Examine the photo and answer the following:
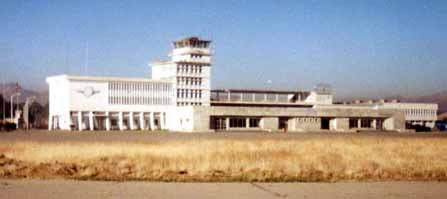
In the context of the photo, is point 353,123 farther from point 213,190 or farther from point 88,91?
point 213,190

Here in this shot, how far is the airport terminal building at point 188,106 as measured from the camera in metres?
101

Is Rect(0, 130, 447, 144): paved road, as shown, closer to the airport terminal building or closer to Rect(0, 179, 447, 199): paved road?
the airport terminal building

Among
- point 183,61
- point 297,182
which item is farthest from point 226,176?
point 183,61

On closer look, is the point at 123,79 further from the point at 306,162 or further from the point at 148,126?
the point at 306,162

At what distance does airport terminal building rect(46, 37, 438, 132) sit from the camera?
101 metres

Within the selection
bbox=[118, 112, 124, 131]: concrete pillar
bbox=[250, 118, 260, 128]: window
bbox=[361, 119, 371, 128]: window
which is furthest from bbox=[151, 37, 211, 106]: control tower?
bbox=[361, 119, 371, 128]: window

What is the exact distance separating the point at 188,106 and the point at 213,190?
8419cm

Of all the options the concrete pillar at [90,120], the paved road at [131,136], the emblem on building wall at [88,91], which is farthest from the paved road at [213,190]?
the emblem on building wall at [88,91]

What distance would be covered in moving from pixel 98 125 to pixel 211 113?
24329mm

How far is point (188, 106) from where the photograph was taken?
3986 inches

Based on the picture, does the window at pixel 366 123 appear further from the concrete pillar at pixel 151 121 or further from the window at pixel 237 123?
the concrete pillar at pixel 151 121

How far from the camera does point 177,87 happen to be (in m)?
120

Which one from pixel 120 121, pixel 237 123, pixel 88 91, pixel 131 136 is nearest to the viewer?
pixel 131 136

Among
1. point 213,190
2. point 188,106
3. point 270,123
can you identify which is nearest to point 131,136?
point 188,106
